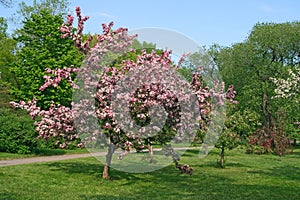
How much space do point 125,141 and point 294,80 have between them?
350 inches

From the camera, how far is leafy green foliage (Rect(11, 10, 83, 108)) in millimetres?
33375

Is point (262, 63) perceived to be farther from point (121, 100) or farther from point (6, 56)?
point (121, 100)

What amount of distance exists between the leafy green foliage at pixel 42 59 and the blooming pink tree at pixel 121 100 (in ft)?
65.8

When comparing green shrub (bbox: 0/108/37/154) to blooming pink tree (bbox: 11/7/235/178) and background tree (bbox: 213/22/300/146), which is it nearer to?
blooming pink tree (bbox: 11/7/235/178)

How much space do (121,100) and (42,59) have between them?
23341mm

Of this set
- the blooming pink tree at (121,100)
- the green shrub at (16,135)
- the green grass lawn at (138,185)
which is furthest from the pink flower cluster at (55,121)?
the green shrub at (16,135)

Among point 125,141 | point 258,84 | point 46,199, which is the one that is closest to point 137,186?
point 125,141

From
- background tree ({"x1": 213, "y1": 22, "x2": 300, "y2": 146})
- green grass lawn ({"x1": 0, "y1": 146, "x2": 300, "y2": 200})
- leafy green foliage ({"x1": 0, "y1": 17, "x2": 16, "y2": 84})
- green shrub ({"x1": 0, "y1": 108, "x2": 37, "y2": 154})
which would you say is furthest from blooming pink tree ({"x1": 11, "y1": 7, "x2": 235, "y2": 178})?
leafy green foliage ({"x1": 0, "y1": 17, "x2": 16, "y2": 84})

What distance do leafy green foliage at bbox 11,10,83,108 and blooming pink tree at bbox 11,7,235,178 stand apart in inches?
789

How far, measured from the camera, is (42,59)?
1330 inches

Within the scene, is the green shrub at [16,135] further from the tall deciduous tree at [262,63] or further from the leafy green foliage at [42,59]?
the tall deciduous tree at [262,63]

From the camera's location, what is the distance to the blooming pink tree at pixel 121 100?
1235 centimetres

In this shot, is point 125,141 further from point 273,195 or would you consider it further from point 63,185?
point 273,195

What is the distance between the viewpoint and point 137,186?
12961 millimetres
